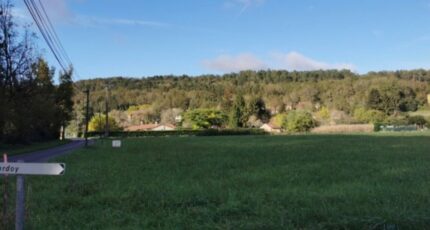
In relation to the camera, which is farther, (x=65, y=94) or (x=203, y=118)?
(x=203, y=118)

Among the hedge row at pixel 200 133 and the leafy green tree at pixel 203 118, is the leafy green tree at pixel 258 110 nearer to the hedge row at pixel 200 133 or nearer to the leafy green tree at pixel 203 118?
the leafy green tree at pixel 203 118

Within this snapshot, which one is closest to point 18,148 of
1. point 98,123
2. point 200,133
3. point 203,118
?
point 200,133

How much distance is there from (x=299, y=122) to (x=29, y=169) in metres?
127

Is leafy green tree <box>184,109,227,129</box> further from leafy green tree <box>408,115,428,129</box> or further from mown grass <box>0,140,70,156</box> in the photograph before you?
mown grass <box>0,140,70,156</box>

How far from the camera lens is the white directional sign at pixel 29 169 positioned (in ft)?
19.3

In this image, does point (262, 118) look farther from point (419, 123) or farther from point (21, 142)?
point (21, 142)

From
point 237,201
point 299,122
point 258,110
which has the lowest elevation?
point 237,201

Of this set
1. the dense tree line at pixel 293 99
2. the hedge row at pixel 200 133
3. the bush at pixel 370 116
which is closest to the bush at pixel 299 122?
the hedge row at pixel 200 133

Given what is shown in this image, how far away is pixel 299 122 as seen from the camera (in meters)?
130

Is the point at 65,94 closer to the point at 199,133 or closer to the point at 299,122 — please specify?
the point at 199,133

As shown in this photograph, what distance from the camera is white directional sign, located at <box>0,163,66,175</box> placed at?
5891mm

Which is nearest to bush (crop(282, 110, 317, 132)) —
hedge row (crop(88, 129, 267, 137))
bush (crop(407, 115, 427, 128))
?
hedge row (crop(88, 129, 267, 137))

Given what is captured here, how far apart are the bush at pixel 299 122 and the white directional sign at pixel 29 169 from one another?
126551 mm

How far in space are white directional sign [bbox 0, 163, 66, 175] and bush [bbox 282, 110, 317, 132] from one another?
415 ft
